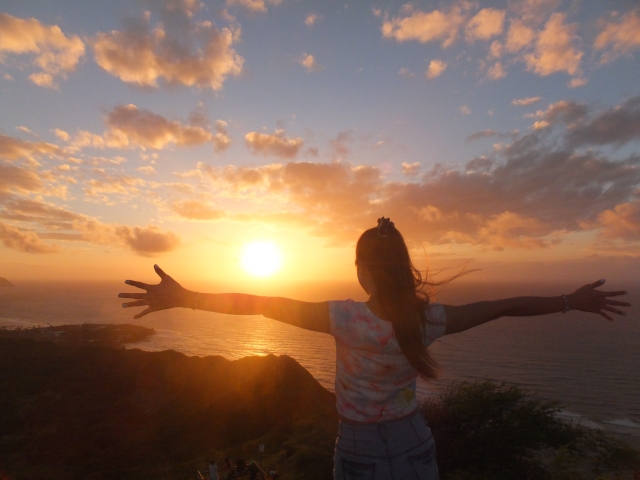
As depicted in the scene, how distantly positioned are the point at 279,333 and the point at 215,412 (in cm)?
5197

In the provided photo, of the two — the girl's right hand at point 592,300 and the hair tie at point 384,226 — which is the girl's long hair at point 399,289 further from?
the girl's right hand at point 592,300

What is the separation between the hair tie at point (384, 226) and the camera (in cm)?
225

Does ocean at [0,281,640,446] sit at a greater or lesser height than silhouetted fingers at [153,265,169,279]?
lesser

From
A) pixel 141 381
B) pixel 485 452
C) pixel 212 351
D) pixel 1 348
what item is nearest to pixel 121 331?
pixel 212 351

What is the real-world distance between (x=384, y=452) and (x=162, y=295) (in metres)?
1.56

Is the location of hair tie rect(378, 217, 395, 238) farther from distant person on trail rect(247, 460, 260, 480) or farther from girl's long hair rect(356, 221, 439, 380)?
distant person on trail rect(247, 460, 260, 480)

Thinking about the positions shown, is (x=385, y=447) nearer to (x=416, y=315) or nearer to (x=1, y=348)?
(x=416, y=315)

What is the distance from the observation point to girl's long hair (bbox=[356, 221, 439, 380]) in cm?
204

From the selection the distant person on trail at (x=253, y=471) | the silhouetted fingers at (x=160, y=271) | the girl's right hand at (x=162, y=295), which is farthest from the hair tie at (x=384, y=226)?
the distant person on trail at (x=253, y=471)

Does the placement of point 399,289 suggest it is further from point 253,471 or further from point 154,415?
point 154,415

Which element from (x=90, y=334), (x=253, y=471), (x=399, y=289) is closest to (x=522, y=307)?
(x=399, y=289)

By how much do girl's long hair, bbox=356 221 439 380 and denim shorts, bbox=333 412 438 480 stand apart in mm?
346

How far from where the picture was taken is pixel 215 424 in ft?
92.1

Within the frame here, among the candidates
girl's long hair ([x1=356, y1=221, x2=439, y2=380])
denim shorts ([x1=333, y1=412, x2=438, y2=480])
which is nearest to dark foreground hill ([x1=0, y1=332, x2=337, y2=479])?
denim shorts ([x1=333, y1=412, x2=438, y2=480])
